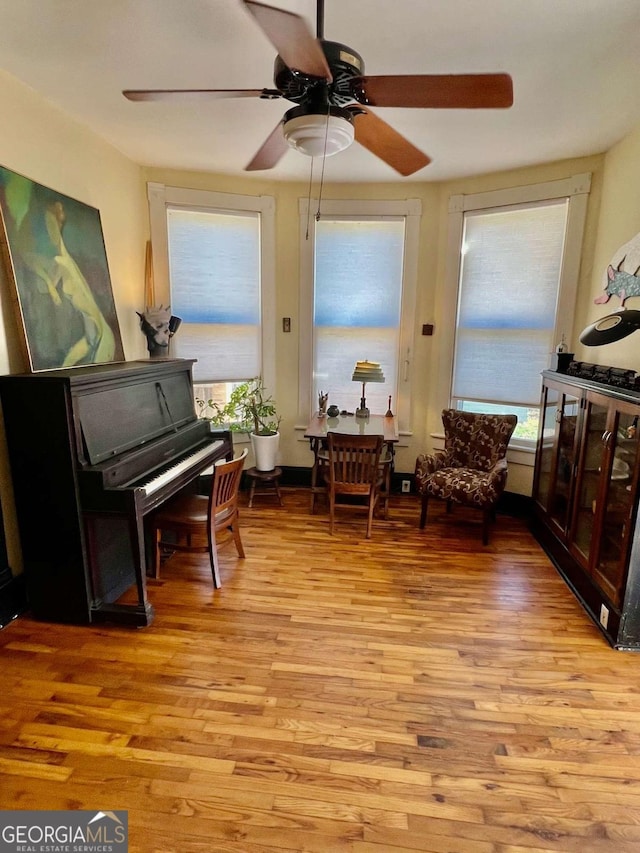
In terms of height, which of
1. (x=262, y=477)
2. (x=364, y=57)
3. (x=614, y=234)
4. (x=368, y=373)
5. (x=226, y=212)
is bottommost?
(x=262, y=477)

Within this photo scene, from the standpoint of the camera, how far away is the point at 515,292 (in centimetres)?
375

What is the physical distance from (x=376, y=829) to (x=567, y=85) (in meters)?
3.37

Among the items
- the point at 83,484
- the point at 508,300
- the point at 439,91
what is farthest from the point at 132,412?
the point at 508,300

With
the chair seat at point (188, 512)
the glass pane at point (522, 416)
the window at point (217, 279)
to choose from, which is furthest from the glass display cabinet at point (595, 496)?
the window at point (217, 279)

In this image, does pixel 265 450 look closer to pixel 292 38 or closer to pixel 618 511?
pixel 618 511

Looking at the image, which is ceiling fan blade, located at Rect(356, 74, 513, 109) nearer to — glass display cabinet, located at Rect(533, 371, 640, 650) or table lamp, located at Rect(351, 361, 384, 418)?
glass display cabinet, located at Rect(533, 371, 640, 650)

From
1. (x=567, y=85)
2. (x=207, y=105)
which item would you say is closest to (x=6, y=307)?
(x=207, y=105)

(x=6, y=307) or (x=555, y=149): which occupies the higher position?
(x=555, y=149)

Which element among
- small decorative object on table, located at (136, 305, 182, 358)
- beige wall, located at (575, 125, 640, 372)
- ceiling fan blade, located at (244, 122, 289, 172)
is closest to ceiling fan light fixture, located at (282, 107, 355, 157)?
ceiling fan blade, located at (244, 122, 289, 172)

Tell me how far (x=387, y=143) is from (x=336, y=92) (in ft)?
1.46

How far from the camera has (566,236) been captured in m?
3.47

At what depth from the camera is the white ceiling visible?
183cm

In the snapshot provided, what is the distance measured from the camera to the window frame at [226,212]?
149 inches

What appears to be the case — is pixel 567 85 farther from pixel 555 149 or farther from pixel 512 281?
pixel 512 281
